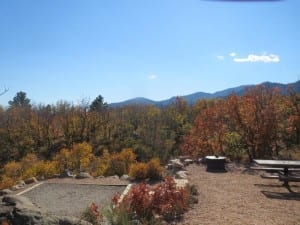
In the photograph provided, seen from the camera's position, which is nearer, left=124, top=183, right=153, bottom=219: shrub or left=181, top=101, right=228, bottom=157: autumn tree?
left=124, top=183, right=153, bottom=219: shrub

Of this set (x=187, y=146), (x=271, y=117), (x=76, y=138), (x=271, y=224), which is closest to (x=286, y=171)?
(x=271, y=224)

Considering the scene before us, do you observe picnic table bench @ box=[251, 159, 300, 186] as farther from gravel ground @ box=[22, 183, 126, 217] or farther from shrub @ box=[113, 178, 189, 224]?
gravel ground @ box=[22, 183, 126, 217]

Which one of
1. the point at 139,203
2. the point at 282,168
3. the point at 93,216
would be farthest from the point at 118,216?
the point at 282,168

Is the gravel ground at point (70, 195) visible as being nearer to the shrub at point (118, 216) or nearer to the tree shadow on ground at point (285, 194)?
the shrub at point (118, 216)

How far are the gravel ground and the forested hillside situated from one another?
6.63 metres

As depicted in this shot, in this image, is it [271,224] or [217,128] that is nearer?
[271,224]

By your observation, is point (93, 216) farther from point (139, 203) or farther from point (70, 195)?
point (70, 195)

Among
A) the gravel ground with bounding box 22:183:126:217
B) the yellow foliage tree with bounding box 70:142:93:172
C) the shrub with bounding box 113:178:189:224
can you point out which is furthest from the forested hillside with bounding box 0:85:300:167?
the shrub with bounding box 113:178:189:224

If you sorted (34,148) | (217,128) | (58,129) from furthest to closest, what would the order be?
(58,129), (34,148), (217,128)

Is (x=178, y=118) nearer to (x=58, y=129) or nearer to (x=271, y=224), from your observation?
(x=58, y=129)

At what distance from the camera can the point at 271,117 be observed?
13.2m

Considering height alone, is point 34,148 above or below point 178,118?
below

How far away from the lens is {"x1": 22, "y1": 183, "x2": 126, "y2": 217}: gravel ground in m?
7.40

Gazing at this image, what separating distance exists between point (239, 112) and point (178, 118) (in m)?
17.0
